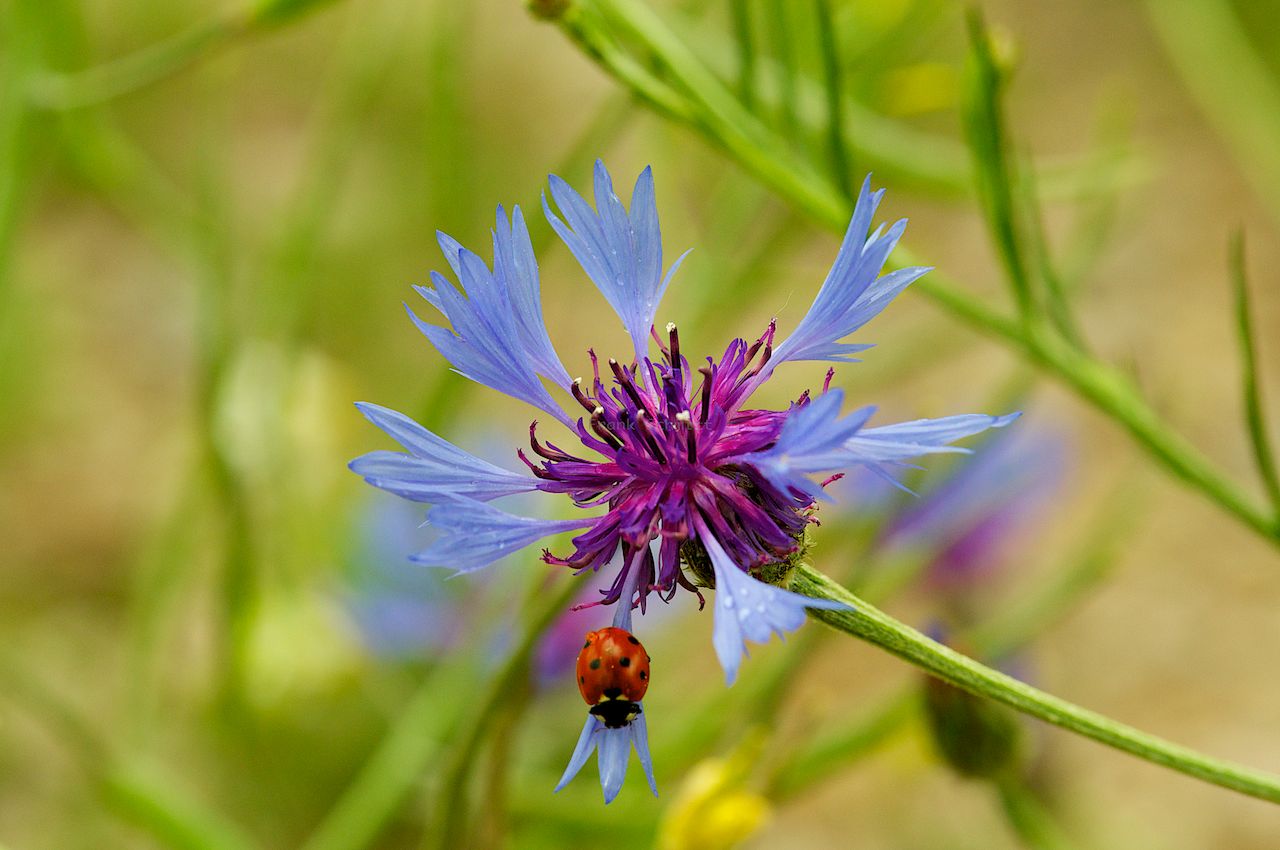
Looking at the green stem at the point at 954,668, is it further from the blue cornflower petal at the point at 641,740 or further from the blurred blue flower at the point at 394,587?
the blurred blue flower at the point at 394,587

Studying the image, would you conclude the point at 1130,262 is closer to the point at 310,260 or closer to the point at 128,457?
the point at 310,260

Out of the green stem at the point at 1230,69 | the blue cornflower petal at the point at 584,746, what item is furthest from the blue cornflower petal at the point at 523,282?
the green stem at the point at 1230,69

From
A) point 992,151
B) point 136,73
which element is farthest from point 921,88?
point 136,73

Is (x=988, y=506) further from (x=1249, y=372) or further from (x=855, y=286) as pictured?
(x=855, y=286)

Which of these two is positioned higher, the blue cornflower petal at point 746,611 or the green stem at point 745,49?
the green stem at point 745,49

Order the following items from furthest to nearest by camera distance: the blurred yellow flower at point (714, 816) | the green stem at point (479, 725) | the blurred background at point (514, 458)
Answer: the blurred background at point (514, 458), the blurred yellow flower at point (714, 816), the green stem at point (479, 725)

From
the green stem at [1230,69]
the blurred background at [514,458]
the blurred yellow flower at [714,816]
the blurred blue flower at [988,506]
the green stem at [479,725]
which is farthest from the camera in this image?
the green stem at [1230,69]
